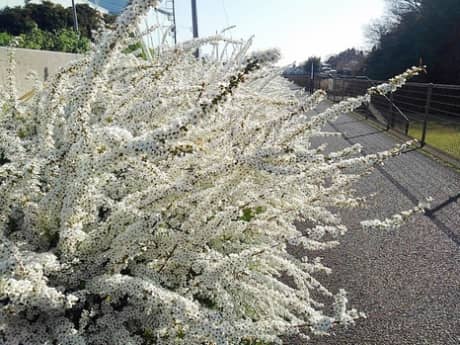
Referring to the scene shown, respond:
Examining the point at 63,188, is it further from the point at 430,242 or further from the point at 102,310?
the point at 430,242

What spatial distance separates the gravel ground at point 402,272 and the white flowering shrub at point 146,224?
56 centimetres

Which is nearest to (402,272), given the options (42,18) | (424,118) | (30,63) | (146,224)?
(146,224)

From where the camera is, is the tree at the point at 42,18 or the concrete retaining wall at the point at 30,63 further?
the tree at the point at 42,18

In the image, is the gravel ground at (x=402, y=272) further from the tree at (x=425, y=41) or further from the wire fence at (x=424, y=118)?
the tree at (x=425, y=41)

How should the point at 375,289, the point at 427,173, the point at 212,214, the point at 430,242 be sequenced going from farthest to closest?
the point at 427,173, the point at 430,242, the point at 375,289, the point at 212,214

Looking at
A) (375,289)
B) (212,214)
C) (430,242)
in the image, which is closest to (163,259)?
(212,214)

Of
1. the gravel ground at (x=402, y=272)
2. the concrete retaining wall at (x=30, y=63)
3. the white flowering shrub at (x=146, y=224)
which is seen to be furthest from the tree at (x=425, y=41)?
the white flowering shrub at (x=146, y=224)

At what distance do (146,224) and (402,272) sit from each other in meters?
2.55

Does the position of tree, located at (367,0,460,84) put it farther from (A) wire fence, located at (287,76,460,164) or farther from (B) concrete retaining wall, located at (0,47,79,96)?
(B) concrete retaining wall, located at (0,47,79,96)

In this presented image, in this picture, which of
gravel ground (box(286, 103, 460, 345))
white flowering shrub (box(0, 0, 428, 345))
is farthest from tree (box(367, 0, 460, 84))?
white flowering shrub (box(0, 0, 428, 345))

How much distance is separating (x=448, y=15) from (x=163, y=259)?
23.4 meters

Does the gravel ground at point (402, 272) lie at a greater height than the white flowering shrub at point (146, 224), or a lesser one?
lesser

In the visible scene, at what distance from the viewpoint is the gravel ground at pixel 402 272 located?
2.53 meters

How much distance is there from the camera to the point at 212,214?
5.72 feet
